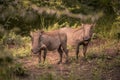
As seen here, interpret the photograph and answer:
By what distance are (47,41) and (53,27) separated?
3.69m

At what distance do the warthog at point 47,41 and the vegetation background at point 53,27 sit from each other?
41 cm

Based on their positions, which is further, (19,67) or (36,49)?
(36,49)

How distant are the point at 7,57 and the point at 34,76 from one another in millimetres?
4438

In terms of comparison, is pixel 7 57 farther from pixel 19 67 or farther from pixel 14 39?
pixel 19 67

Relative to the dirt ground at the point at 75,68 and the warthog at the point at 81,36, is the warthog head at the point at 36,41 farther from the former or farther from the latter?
the warthog at the point at 81,36

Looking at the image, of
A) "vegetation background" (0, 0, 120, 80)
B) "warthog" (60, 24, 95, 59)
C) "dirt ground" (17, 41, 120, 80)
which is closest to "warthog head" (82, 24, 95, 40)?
"warthog" (60, 24, 95, 59)

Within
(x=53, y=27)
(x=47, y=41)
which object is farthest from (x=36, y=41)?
(x=53, y=27)

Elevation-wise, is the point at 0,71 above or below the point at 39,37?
above

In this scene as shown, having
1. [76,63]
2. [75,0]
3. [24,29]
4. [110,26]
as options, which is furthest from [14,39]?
[110,26]

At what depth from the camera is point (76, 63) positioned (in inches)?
333

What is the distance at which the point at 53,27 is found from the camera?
11836 millimetres

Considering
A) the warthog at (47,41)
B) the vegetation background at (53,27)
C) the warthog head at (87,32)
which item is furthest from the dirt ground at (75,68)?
the warthog head at (87,32)

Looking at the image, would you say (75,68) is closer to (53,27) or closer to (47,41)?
(47,41)

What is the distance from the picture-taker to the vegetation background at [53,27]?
294cm
